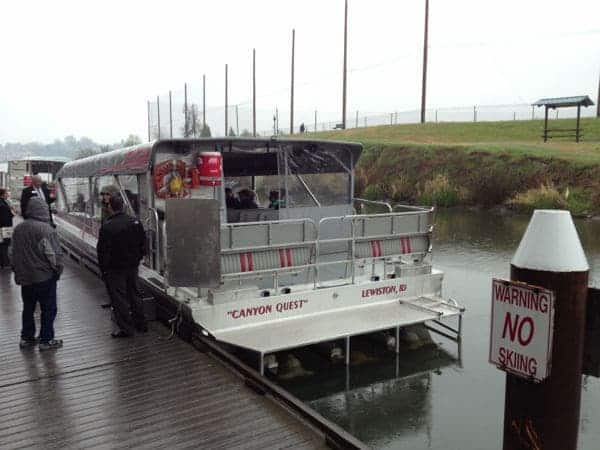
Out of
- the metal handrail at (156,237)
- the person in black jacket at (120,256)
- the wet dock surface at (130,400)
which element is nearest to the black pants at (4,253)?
the wet dock surface at (130,400)

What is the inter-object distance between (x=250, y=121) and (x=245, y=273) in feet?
206

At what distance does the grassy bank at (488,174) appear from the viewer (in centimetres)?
2402

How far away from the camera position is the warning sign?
231 centimetres

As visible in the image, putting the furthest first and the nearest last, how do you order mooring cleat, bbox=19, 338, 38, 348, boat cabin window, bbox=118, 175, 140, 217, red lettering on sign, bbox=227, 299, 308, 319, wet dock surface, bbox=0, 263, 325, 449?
boat cabin window, bbox=118, 175, 140, 217 → red lettering on sign, bbox=227, 299, 308, 319 → mooring cleat, bbox=19, 338, 38, 348 → wet dock surface, bbox=0, 263, 325, 449

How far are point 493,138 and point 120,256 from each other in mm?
37690

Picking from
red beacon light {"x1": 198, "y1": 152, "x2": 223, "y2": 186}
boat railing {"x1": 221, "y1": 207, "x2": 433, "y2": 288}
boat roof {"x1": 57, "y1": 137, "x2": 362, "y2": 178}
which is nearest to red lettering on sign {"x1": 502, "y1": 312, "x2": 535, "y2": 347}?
boat railing {"x1": 221, "y1": 207, "x2": 433, "y2": 288}

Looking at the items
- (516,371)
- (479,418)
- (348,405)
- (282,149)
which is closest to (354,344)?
(348,405)

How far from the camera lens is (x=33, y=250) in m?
5.87

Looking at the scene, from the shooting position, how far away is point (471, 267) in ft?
47.3

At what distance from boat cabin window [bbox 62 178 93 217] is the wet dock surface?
16.8ft

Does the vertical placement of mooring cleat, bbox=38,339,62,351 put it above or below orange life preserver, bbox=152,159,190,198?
below

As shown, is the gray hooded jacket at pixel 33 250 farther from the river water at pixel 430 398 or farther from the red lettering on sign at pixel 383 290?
the red lettering on sign at pixel 383 290

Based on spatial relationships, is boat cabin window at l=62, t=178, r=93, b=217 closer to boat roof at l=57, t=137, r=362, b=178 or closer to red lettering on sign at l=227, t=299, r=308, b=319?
boat roof at l=57, t=137, r=362, b=178

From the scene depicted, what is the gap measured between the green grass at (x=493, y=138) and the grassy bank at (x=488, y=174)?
7 centimetres
